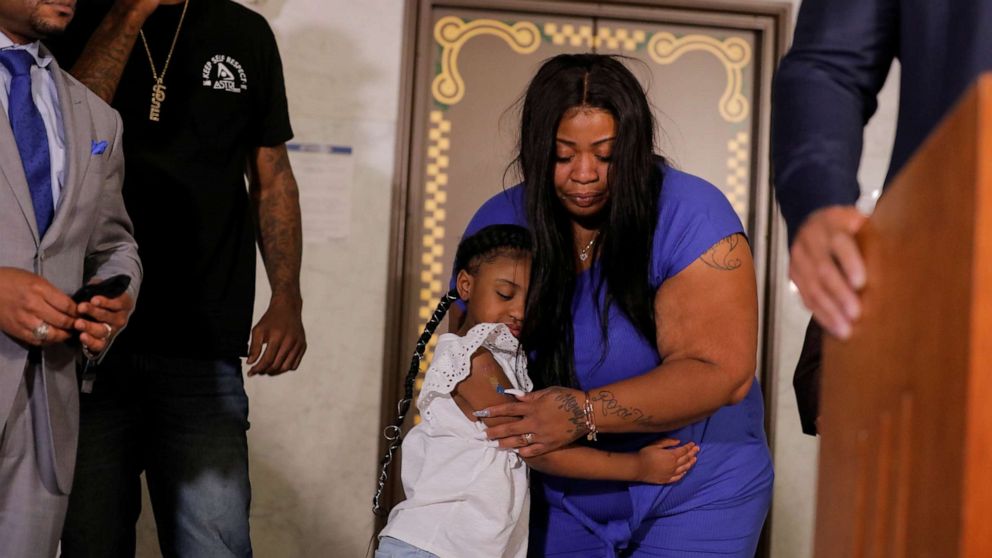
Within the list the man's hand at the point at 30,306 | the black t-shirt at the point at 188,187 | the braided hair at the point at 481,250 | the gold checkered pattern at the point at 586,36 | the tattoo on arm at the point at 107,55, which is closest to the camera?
the man's hand at the point at 30,306

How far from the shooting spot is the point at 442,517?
7.28ft

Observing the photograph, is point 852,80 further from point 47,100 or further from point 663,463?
point 47,100

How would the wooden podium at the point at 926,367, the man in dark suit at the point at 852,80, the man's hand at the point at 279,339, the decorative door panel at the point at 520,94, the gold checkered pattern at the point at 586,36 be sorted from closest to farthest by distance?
1. the wooden podium at the point at 926,367
2. the man in dark suit at the point at 852,80
3. the man's hand at the point at 279,339
4. the decorative door panel at the point at 520,94
5. the gold checkered pattern at the point at 586,36

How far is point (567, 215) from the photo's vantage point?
237 centimetres

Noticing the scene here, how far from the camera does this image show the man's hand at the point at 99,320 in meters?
2.00

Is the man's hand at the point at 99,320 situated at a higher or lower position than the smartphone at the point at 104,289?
lower

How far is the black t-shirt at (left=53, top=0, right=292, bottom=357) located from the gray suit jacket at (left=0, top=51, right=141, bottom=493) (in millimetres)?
318

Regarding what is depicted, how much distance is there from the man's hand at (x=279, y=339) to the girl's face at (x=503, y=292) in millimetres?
599

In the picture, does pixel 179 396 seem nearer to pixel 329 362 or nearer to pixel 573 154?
pixel 573 154

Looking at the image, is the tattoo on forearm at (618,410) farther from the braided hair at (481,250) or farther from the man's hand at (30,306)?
the man's hand at (30,306)

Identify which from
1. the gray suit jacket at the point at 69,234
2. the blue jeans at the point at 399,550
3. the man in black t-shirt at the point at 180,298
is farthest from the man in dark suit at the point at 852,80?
the man in black t-shirt at the point at 180,298

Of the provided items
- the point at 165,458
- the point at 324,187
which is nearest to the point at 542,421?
the point at 165,458

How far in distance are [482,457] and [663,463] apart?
0.35m

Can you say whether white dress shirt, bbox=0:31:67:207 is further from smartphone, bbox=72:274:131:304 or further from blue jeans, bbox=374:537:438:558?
blue jeans, bbox=374:537:438:558
